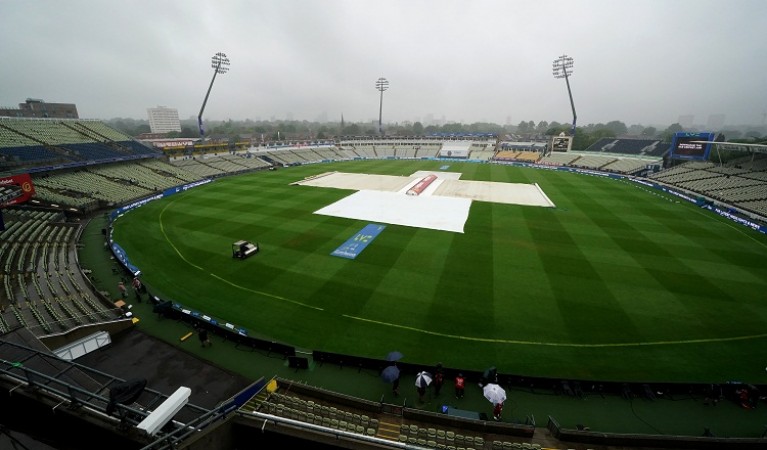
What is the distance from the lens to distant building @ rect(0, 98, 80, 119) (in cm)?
9063

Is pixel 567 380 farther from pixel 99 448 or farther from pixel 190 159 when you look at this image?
pixel 190 159

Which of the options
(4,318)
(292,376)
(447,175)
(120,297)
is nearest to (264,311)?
(292,376)

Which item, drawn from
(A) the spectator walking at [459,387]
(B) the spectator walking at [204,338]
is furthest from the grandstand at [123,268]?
(A) the spectator walking at [459,387]

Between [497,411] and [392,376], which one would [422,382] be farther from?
[497,411]

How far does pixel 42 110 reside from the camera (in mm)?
111438

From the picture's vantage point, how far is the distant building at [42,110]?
9063 cm

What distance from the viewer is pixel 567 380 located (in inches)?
541

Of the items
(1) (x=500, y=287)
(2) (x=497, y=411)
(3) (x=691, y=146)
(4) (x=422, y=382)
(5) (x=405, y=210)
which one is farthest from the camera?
(3) (x=691, y=146)

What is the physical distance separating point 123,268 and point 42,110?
13801 centimetres

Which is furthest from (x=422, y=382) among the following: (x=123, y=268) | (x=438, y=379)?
(x=123, y=268)

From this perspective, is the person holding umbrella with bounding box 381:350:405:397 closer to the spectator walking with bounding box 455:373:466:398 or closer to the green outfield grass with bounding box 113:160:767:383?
the green outfield grass with bounding box 113:160:767:383

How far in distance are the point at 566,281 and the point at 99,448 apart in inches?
960

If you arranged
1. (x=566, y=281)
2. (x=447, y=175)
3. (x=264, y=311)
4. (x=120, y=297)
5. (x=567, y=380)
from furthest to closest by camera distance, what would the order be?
1. (x=447, y=175)
2. (x=566, y=281)
3. (x=120, y=297)
4. (x=264, y=311)
5. (x=567, y=380)

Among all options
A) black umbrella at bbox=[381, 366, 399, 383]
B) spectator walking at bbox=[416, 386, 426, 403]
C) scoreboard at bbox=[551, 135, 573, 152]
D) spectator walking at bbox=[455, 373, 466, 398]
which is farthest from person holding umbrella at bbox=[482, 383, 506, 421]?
scoreboard at bbox=[551, 135, 573, 152]
